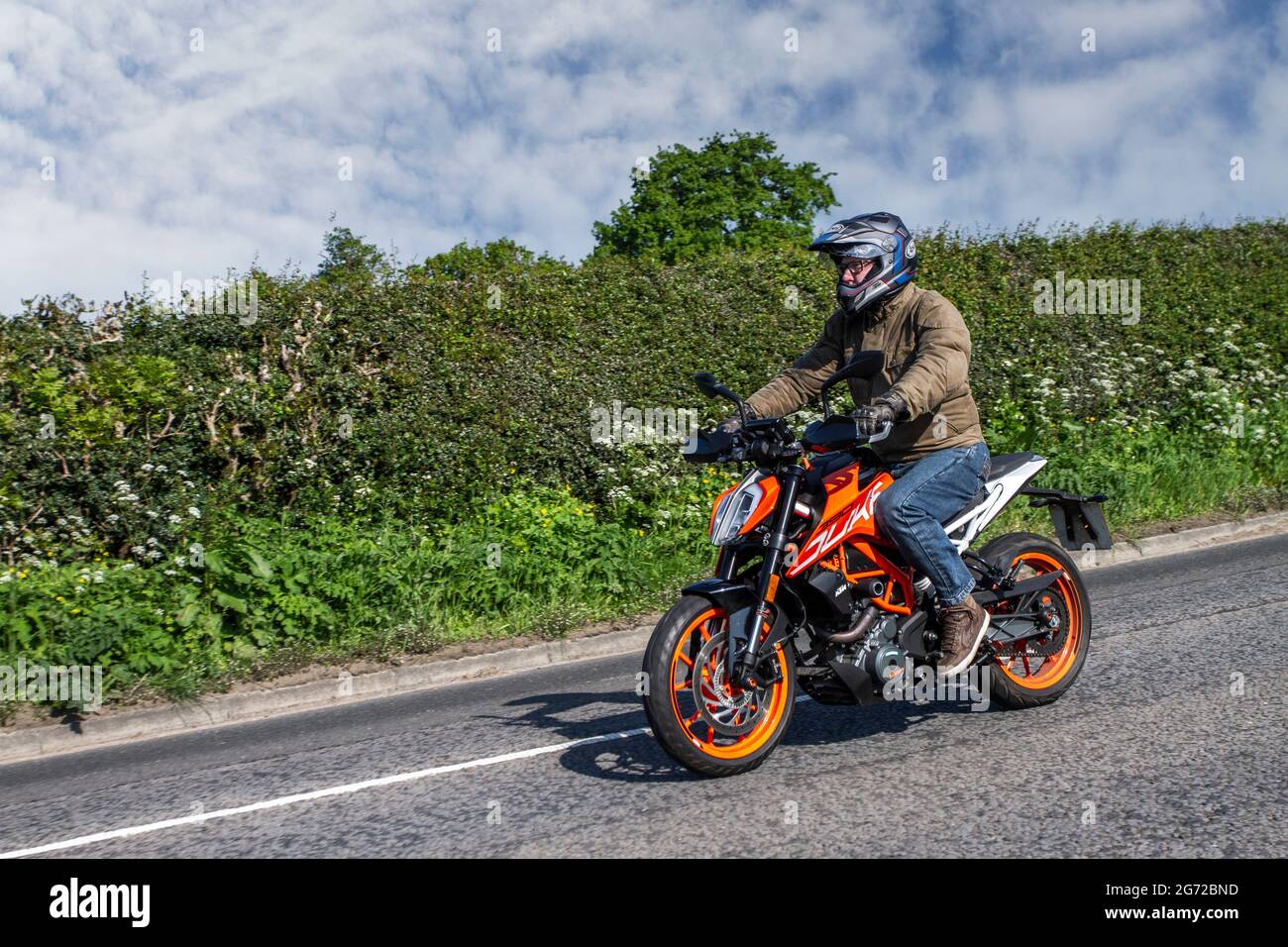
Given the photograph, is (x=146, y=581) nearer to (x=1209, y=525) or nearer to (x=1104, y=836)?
(x=1104, y=836)

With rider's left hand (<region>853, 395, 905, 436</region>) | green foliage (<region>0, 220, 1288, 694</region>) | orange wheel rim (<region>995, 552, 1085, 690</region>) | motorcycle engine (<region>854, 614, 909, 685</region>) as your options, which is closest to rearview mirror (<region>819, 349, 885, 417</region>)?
rider's left hand (<region>853, 395, 905, 436</region>)

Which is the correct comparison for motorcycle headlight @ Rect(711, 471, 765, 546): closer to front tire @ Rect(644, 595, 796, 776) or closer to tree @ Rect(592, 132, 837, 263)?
front tire @ Rect(644, 595, 796, 776)

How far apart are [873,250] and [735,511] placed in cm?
140

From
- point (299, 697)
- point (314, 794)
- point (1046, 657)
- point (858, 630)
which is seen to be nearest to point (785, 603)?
point (858, 630)

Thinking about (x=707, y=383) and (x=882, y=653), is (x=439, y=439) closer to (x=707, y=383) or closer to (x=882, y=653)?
(x=707, y=383)

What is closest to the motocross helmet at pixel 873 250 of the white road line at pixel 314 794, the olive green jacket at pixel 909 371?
the olive green jacket at pixel 909 371

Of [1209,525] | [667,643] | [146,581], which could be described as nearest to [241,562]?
[146,581]

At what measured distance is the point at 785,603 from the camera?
5195mm

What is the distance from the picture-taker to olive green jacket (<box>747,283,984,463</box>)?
5.29 m

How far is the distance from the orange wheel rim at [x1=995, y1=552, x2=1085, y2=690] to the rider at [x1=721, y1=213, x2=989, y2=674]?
0.75 metres

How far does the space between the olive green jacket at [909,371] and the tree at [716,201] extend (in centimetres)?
→ 3780

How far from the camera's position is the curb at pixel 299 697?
7.44 metres
